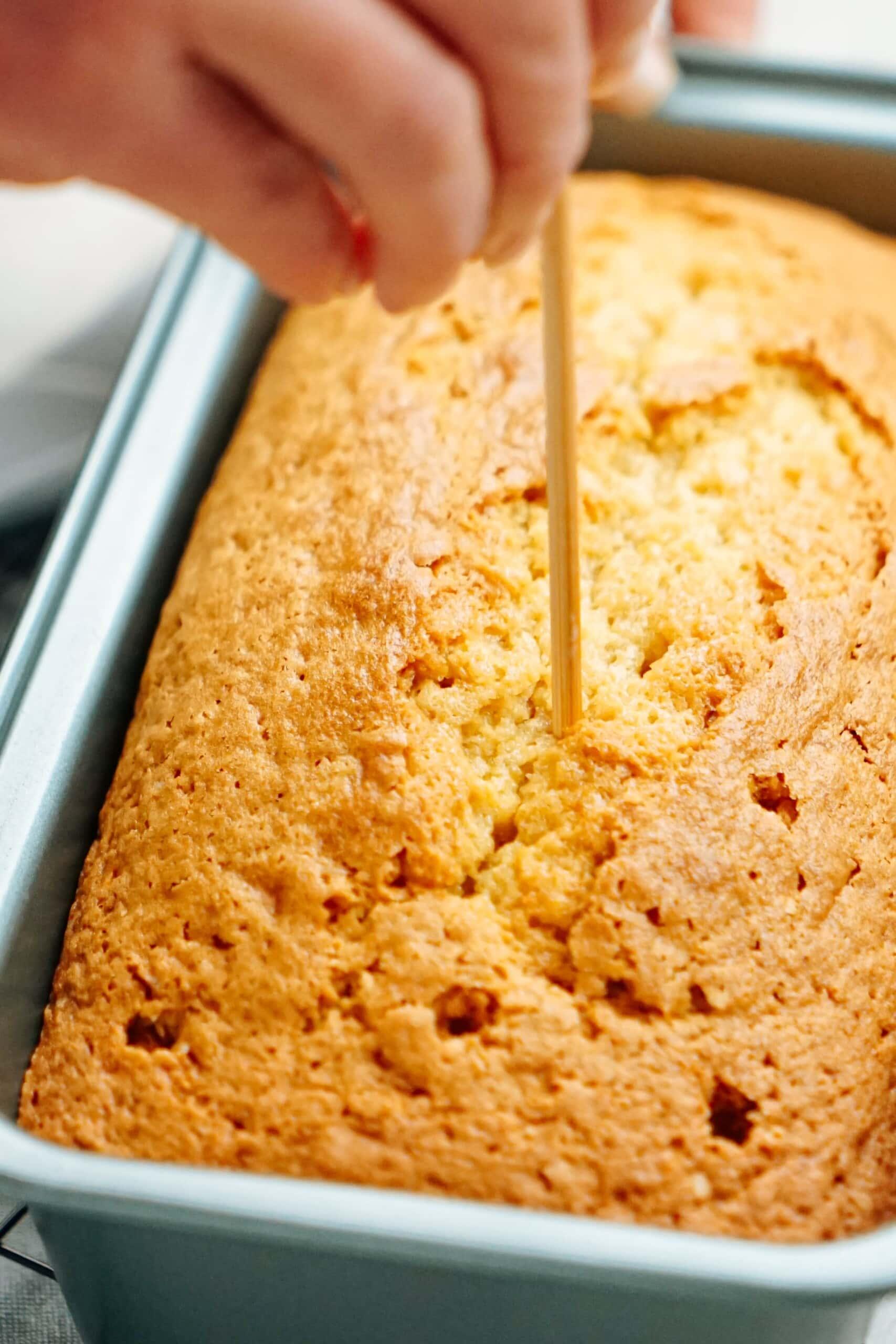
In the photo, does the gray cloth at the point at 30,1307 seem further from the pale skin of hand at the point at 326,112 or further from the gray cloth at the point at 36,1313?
the pale skin of hand at the point at 326,112

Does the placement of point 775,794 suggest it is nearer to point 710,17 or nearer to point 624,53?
point 624,53

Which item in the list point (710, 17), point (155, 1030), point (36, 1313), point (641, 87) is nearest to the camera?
point (641, 87)

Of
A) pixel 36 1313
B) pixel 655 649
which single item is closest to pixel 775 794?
pixel 655 649

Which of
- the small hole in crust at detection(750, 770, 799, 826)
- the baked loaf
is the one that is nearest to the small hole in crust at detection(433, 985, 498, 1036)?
the baked loaf

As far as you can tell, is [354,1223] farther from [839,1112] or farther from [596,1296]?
[839,1112]

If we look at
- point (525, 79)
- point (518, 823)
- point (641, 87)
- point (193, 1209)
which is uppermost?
point (641, 87)

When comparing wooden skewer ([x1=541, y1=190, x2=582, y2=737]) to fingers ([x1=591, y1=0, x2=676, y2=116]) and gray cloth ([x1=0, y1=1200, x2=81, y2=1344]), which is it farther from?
gray cloth ([x1=0, y1=1200, x2=81, y2=1344])

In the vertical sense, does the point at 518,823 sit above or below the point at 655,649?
below
